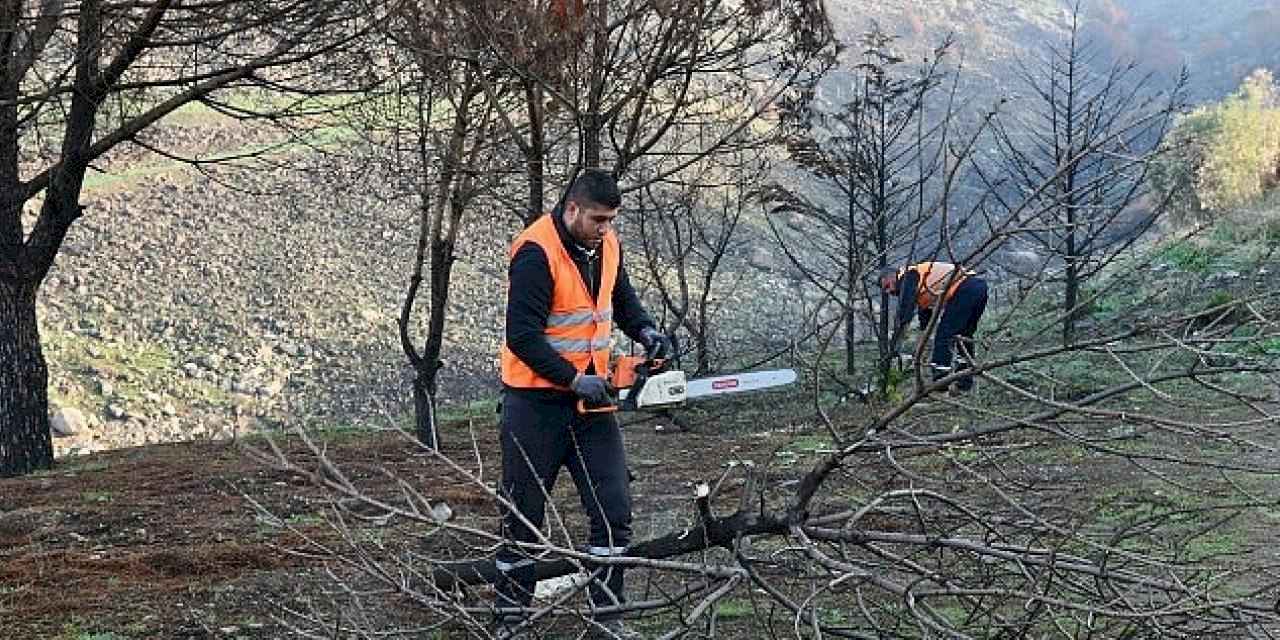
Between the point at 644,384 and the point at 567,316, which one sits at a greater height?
the point at 567,316

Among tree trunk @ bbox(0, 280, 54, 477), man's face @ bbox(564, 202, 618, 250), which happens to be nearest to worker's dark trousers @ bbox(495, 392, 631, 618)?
man's face @ bbox(564, 202, 618, 250)

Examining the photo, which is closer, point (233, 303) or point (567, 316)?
point (567, 316)

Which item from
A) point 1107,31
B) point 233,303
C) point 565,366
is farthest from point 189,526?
point 1107,31

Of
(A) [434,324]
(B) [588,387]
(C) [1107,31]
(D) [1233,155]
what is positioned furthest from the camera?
(C) [1107,31]

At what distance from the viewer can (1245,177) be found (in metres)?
30.3

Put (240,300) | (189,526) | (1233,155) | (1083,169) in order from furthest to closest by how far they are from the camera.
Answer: (240,300) < (1233,155) < (189,526) < (1083,169)

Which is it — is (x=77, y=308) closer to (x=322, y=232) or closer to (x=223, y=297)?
(x=223, y=297)

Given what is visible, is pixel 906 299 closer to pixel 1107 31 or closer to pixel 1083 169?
pixel 1083 169

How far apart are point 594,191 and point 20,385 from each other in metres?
7.71

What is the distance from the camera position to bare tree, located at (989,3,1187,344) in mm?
4012

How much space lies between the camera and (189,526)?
8.21 metres

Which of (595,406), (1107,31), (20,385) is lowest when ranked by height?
(595,406)

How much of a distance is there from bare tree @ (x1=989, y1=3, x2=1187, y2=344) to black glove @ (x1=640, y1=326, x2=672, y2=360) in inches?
54.7

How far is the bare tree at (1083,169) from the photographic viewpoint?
4.01 meters
